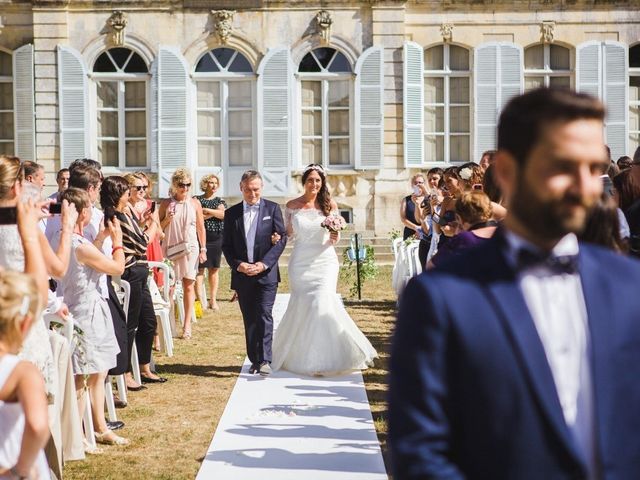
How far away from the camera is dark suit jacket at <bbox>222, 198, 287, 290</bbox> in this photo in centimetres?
1007

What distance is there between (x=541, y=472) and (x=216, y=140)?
20401 mm

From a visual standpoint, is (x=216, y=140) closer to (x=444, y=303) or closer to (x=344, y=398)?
(x=344, y=398)

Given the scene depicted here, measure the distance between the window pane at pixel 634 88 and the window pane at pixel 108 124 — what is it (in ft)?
32.8

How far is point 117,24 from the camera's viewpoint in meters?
21.5

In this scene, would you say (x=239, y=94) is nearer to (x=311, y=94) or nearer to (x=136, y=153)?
(x=311, y=94)

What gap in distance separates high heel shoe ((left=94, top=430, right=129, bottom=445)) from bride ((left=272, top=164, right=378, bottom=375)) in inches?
109

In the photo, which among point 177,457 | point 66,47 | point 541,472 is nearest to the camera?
point 541,472

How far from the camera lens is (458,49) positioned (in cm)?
2250

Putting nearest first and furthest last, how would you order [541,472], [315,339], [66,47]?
[541,472]
[315,339]
[66,47]

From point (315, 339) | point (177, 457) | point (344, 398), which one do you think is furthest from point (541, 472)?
point (315, 339)

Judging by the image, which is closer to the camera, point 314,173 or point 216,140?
point 314,173

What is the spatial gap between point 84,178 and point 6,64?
15.8 m

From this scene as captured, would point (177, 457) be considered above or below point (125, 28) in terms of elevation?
below

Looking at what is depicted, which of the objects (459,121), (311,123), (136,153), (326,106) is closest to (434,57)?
(459,121)
